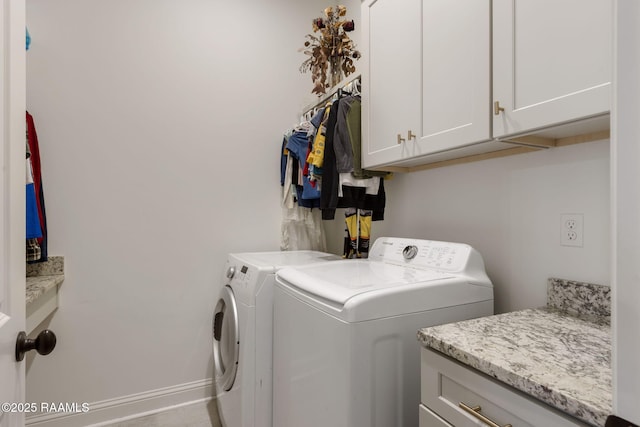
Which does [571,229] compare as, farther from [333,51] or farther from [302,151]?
[333,51]

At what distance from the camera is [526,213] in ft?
4.17

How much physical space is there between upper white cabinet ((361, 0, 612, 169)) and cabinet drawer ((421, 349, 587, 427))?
27.0 inches

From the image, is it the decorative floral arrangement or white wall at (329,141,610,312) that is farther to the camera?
the decorative floral arrangement

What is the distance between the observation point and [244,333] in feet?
5.20

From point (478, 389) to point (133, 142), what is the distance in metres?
2.21

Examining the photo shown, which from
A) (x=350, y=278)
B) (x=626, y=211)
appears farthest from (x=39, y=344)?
(x=626, y=211)

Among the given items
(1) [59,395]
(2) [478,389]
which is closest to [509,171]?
(2) [478,389]

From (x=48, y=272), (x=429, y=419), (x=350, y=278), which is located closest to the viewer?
(x=429, y=419)

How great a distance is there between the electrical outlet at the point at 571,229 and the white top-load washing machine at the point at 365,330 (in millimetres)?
280

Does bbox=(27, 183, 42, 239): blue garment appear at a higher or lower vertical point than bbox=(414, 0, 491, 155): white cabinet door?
lower

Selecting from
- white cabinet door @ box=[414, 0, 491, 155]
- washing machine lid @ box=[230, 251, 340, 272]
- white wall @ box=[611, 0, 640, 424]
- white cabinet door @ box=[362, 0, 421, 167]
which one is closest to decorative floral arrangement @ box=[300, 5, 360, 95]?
white cabinet door @ box=[362, 0, 421, 167]

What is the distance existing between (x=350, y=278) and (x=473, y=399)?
1.81ft

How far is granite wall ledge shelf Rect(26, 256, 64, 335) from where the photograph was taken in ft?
5.06

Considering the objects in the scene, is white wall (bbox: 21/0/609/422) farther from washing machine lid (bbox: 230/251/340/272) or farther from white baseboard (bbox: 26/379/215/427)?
washing machine lid (bbox: 230/251/340/272)
